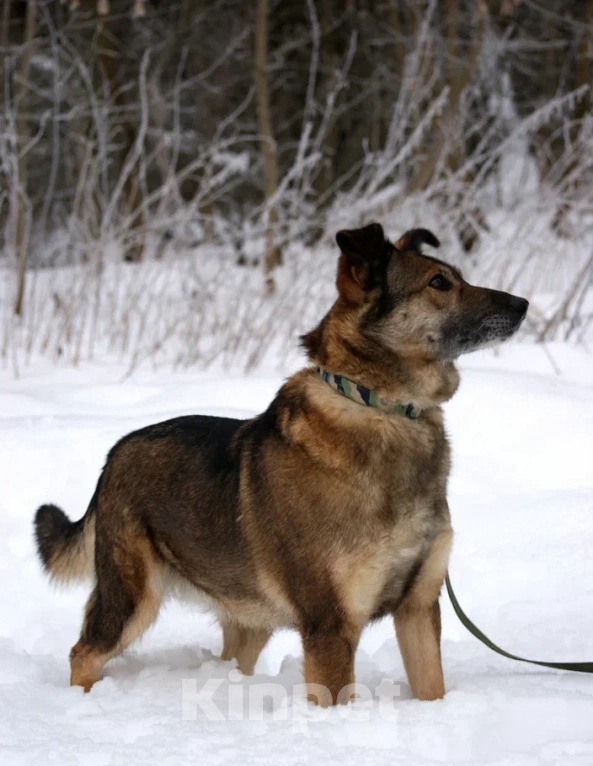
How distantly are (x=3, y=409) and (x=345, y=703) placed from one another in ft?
12.8

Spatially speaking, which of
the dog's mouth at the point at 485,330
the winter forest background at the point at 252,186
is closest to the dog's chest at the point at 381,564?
the dog's mouth at the point at 485,330

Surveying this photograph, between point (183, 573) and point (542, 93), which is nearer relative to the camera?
point (183, 573)

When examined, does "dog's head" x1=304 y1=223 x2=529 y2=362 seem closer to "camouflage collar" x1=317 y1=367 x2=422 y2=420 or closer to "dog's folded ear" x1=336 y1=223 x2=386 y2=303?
"dog's folded ear" x1=336 y1=223 x2=386 y2=303

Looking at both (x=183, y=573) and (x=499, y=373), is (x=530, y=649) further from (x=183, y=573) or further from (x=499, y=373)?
(x=499, y=373)

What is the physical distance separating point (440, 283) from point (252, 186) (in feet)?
47.0

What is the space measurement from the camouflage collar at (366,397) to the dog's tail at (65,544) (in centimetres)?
119

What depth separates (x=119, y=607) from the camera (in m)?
3.25

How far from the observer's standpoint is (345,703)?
274cm

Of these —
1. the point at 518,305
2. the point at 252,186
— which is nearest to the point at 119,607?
the point at 518,305

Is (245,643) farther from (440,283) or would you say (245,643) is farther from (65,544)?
(440,283)

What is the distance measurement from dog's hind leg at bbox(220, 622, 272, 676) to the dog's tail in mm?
599

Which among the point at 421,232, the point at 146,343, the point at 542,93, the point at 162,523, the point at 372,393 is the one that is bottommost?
the point at 146,343

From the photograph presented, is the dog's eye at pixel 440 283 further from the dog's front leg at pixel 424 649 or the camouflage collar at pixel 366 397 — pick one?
the dog's front leg at pixel 424 649

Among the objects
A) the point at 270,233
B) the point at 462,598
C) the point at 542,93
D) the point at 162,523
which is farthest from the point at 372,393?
the point at 542,93
